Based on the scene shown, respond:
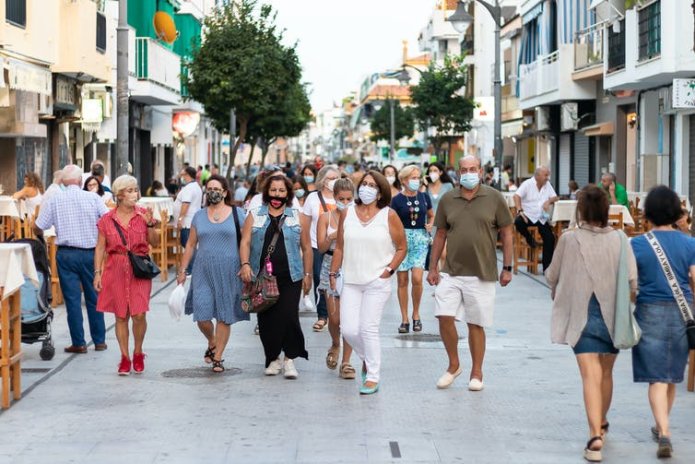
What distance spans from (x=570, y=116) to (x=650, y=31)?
12.3 m

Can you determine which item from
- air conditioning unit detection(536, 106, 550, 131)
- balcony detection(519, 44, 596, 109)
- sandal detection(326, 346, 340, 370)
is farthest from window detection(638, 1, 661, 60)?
sandal detection(326, 346, 340, 370)

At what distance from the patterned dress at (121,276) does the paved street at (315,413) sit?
613 mm

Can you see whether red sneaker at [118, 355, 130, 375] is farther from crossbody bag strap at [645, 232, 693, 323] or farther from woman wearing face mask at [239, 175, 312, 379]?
crossbody bag strap at [645, 232, 693, 323]

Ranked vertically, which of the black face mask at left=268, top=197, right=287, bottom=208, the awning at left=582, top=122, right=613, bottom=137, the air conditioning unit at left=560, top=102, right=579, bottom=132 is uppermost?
the air conditioning unit at left=560, top=102, right=579, bottom=132

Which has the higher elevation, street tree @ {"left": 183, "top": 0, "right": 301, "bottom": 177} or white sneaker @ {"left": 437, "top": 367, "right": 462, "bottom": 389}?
street tree @ {"left": 183, "top": 0, "right": 301, "bottom": 177}

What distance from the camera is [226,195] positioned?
12453mm

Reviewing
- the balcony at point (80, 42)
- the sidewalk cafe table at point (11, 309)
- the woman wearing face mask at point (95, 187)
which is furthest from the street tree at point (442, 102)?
the sidewalk cafe table at point (11, 309)

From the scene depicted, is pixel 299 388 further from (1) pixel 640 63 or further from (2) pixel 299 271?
(1) pixel 640 63

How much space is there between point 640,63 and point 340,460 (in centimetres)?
2311

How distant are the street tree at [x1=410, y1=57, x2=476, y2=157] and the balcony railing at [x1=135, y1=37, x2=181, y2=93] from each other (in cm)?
2478

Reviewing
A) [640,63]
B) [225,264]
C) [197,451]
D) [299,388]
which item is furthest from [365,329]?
[640,63]

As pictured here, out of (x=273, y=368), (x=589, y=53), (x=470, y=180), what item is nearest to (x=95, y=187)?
(x=273, y=368)

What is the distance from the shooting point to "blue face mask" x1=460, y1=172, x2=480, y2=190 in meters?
11.3

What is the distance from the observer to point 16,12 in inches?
1010
